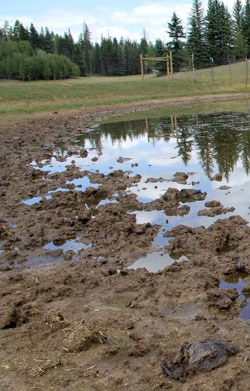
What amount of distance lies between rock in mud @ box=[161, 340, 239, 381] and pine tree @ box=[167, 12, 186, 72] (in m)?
83.8

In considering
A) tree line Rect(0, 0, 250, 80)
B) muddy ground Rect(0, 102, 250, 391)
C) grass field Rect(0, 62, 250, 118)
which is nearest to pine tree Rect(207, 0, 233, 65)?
tree line Rect(0, 0, 250, 80)

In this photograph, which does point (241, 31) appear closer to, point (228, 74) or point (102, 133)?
point (228, 74)

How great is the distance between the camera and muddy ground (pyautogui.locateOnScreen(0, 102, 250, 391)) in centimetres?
400

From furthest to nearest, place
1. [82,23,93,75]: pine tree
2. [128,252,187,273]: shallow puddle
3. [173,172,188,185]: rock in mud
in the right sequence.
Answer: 1. [82,23,93,75]: pine tree
2. [173,172,188,185]: rock in mud
3. [128,252,187,273]: shallow puddle

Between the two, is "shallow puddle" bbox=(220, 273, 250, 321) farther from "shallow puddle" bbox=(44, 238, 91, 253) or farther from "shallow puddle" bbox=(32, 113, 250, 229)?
"shallow puddle" bbox=(44, 238, 91, 253)

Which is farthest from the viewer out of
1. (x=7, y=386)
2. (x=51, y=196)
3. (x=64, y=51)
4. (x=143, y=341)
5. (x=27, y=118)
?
(x=64, y=51)

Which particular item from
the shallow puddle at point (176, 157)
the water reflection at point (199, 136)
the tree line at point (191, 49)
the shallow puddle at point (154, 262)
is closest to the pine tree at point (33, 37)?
the tree line at point (191, 49)

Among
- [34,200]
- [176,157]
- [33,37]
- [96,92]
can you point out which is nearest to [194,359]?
[34,200]

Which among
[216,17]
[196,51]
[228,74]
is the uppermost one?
[216,17]

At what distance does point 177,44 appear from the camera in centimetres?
8494

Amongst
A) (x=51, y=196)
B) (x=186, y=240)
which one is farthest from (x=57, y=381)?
(x=51, y=196)

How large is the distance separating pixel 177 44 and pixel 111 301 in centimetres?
8519

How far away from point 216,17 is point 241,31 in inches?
246

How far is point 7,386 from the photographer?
385 cm
